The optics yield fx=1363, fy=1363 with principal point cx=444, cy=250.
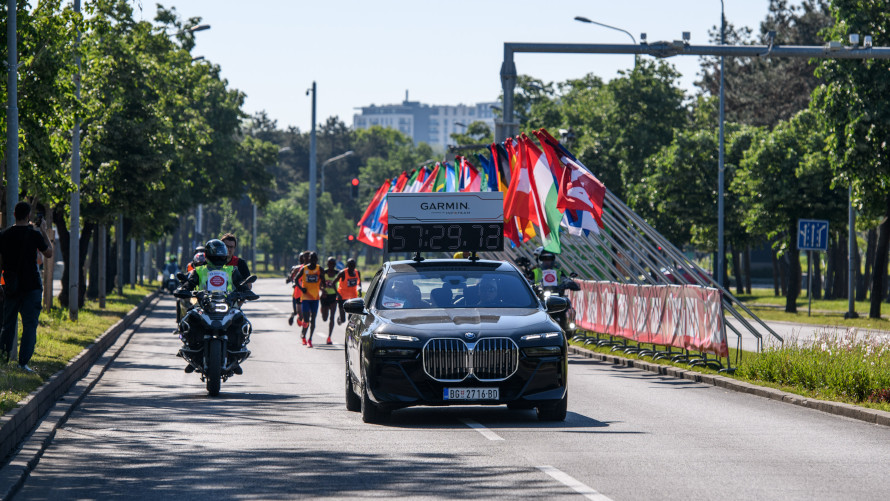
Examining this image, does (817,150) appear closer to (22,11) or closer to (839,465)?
(22,11)

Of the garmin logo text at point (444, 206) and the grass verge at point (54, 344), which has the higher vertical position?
the garmin logo text at point (444, 206)

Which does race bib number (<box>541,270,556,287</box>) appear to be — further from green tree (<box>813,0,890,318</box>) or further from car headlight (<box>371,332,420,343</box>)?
green tree (<box>813,0,890,318</box>)

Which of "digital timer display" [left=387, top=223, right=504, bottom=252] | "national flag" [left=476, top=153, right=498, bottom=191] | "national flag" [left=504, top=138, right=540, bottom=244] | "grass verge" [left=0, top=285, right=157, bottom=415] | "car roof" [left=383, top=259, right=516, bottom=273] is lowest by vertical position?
"grass verge" [left=0, top=285, right=157, bottom=415]

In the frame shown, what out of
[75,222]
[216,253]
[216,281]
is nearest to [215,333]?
[216,281]

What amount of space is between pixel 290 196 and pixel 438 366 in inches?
5079

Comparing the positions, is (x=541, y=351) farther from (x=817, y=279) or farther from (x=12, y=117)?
(x=817, y=279)

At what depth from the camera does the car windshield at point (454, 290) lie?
13.5 meters

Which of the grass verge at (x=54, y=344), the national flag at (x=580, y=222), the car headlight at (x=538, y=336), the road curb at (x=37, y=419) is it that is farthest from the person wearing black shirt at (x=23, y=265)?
the national flag at (x=580, y=222)

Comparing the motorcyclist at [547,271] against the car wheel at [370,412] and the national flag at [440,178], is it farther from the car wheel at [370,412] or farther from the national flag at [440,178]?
the national flag at [440,178]

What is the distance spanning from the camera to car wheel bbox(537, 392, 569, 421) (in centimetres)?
1279

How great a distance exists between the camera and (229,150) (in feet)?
190

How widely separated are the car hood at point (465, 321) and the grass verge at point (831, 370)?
3728mm

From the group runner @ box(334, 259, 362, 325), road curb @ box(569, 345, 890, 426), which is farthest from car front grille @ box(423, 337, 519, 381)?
runner @ box(334, 259, 362, 325)

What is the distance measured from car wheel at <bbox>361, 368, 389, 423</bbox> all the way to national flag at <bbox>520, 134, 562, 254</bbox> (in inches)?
503
